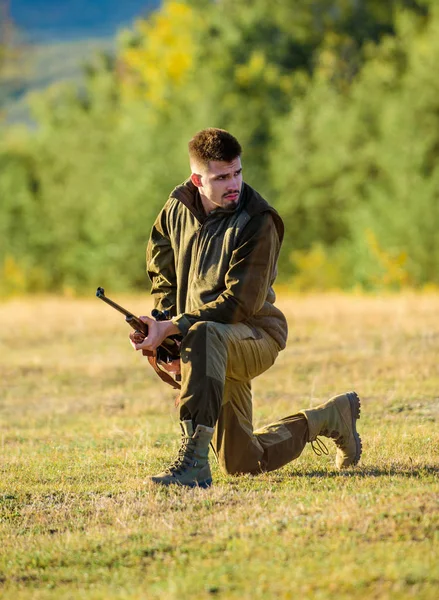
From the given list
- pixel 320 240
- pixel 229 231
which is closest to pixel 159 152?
pixel 320 240

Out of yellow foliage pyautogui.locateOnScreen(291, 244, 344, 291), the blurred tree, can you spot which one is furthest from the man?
yellow foliage pyautogui.locateOnScreen(291, 244, 344, 291)

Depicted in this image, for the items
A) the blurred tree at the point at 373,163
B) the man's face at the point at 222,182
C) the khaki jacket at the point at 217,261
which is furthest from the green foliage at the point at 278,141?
the man's face at the point at 222,182

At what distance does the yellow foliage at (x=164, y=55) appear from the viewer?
45.3 metres

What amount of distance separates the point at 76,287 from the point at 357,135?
17037mm

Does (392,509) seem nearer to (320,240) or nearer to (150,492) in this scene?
(150,492)

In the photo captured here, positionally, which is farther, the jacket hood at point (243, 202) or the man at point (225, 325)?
the jacket hood at point (243, 202)

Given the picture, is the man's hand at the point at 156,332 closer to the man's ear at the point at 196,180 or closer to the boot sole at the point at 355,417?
the man's ear at the point at 196,180

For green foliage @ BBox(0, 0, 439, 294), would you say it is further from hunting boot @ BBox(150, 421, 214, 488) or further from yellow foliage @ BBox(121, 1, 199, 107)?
hunting boot @ BBox(150, 421, 214, 488)

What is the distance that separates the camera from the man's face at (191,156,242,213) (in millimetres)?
6750

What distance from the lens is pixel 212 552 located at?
5.20 meters

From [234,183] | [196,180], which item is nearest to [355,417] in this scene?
[234,183]

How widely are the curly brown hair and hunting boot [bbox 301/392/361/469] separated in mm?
1783

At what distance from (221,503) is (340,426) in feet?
Answer: 4.31

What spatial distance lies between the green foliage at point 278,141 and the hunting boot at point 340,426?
29.5 metres
